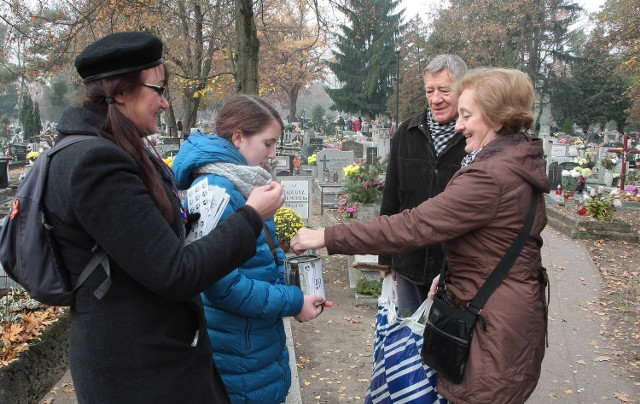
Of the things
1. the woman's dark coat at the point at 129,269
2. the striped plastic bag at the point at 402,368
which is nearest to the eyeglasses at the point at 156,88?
the woman's dark coat at the point at 129,269

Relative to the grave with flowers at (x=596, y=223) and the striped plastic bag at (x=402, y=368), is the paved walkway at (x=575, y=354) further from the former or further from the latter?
the grave with flowers at (x=596, y=223)

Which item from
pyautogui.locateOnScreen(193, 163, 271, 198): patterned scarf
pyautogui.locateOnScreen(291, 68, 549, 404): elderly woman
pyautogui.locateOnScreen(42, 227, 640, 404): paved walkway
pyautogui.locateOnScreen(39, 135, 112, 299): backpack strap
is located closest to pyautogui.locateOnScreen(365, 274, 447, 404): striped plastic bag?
pyautogui.locateOnScreen(291, 68, 549, 404): elderly woman

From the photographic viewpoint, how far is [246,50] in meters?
7.70

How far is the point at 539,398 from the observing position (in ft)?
13.8

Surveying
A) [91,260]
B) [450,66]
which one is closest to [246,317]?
[91,260]

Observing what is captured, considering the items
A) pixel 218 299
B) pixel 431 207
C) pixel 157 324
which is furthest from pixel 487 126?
pixel 157 324

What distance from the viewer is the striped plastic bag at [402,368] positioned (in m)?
2.14

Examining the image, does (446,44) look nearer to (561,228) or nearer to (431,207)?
(561,228)

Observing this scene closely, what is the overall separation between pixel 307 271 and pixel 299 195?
673 cm

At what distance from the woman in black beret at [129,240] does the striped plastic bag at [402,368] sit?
95 centimetres

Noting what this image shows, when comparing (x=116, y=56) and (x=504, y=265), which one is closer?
(x=116, y=56)

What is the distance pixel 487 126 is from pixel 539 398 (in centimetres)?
299

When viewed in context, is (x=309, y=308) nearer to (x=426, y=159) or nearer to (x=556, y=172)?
(x=426, y=159)

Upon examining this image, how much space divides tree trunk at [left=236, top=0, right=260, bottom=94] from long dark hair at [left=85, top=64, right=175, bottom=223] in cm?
642
